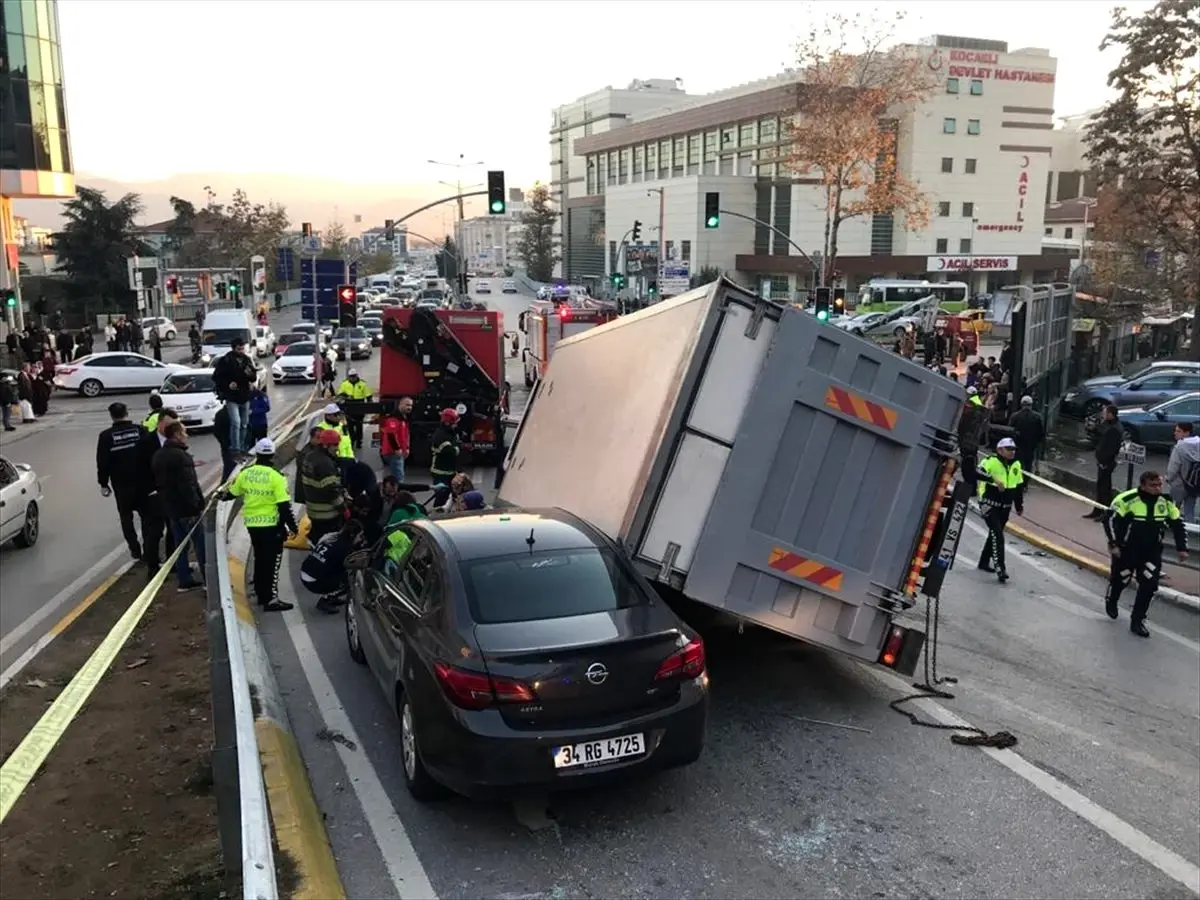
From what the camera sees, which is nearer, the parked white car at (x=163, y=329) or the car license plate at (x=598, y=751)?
the car license plate at (x=598, y=751)

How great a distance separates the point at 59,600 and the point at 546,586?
24.0ft

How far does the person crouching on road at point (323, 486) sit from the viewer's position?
9609 millimetres

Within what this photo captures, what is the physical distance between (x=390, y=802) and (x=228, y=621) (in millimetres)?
1734

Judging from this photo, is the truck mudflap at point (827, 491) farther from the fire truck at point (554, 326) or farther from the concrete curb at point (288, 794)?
the fire truck at point (554, 326)

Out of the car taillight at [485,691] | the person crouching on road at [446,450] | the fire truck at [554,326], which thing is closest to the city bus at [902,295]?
the fire truck at [554,326]

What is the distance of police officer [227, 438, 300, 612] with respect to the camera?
8.81 meters

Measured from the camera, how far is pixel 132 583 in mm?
10695

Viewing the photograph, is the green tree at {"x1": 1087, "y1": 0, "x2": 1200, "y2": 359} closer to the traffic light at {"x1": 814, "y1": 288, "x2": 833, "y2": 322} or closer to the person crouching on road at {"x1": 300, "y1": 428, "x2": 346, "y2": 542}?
the traffic light at {"x1": 814, "y1": 288, "x2": 833, "y2": 322}

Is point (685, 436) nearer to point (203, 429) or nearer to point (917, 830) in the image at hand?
point (917, 830)

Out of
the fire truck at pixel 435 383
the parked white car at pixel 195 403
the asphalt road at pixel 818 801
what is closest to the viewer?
the asphalt road at pixel 818 801

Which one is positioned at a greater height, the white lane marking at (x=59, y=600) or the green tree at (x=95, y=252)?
the green tree at (x=95, y=252)

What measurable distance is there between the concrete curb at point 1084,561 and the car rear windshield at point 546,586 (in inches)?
312

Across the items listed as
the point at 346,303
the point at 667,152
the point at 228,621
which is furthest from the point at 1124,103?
the point at 667,152

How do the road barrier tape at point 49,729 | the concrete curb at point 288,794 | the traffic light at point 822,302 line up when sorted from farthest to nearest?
the traffic light at point 822,302 → the concrete curb at point 288,794 → the road barrier tape at point 49,729
